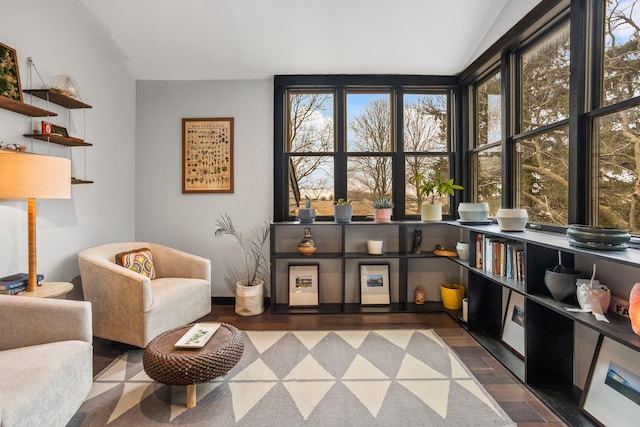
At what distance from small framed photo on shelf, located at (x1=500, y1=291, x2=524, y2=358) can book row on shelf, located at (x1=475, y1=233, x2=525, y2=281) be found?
0.28m

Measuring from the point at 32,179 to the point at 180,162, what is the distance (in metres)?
1.62

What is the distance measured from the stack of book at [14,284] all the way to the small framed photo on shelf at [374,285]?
274 cm

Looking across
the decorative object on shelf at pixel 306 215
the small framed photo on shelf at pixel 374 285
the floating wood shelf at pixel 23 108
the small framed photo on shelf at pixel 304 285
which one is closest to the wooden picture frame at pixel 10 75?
the floating wood shelf at pixel 23 108

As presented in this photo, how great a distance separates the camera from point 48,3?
2402 mm

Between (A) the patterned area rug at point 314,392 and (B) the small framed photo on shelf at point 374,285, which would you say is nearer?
(A) the patterned area rug at point 314,392

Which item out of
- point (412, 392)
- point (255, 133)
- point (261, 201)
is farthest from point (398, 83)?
point (412, 392)

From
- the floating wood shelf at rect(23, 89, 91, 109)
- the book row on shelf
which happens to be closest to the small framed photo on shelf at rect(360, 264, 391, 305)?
the book row on shelf

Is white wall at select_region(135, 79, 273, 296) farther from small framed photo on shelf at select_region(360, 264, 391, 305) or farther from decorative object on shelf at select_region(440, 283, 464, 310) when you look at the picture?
decorative object on shelf at select_region(440, 283, 464, 310)

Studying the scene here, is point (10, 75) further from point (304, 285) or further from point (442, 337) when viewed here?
point (442, 337)

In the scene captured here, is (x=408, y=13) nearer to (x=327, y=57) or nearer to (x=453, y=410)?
(x=327, y=57)

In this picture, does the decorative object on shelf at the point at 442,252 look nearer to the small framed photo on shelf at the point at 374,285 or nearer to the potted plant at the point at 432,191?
the potted plant at the point at 432,191

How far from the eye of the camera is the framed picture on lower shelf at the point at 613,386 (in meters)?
1.47

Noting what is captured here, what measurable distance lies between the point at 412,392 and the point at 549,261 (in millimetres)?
1201

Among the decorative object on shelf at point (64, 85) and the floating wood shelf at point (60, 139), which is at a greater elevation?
the decorative object on shelf at point (64, 85)
